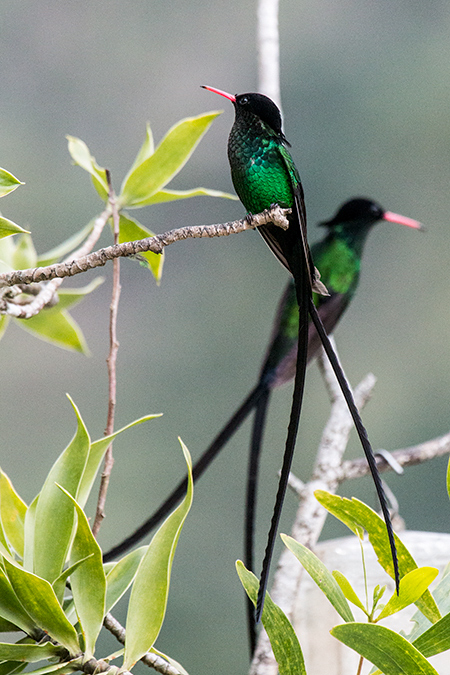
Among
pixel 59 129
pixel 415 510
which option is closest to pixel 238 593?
pixel 415 510

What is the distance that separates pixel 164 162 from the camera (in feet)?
1.90

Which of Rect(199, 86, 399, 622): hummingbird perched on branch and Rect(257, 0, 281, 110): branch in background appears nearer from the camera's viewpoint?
Rect(199, 86, 399, 622): hummingbird perched on branch

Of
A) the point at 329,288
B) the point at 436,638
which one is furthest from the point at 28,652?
the point at 329,288

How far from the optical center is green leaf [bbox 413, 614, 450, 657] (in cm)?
33

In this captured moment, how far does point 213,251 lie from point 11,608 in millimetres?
1539

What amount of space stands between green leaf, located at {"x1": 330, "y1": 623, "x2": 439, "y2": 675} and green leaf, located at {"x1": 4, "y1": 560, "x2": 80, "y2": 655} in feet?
0.50

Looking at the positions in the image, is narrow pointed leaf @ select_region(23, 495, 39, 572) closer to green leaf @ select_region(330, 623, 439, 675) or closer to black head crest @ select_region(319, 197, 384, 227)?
green leaf @ select_region(330, 623, 439, 675)

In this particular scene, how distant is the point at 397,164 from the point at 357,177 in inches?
5.1

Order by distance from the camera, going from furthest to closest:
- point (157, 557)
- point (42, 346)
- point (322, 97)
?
point (322, 97) < point (42, 346) < point (157, 557)

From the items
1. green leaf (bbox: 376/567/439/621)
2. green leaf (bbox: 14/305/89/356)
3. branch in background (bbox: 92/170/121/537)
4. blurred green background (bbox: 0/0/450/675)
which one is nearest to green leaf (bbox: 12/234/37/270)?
green leaf (bbox: 14/305/89/356)

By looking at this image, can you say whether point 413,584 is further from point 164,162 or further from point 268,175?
point 164,162

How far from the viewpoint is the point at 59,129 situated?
1.84 metres

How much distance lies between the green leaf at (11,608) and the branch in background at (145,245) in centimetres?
17

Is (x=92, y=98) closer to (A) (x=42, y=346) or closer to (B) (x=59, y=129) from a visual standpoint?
(B) (x=59, y=129)
